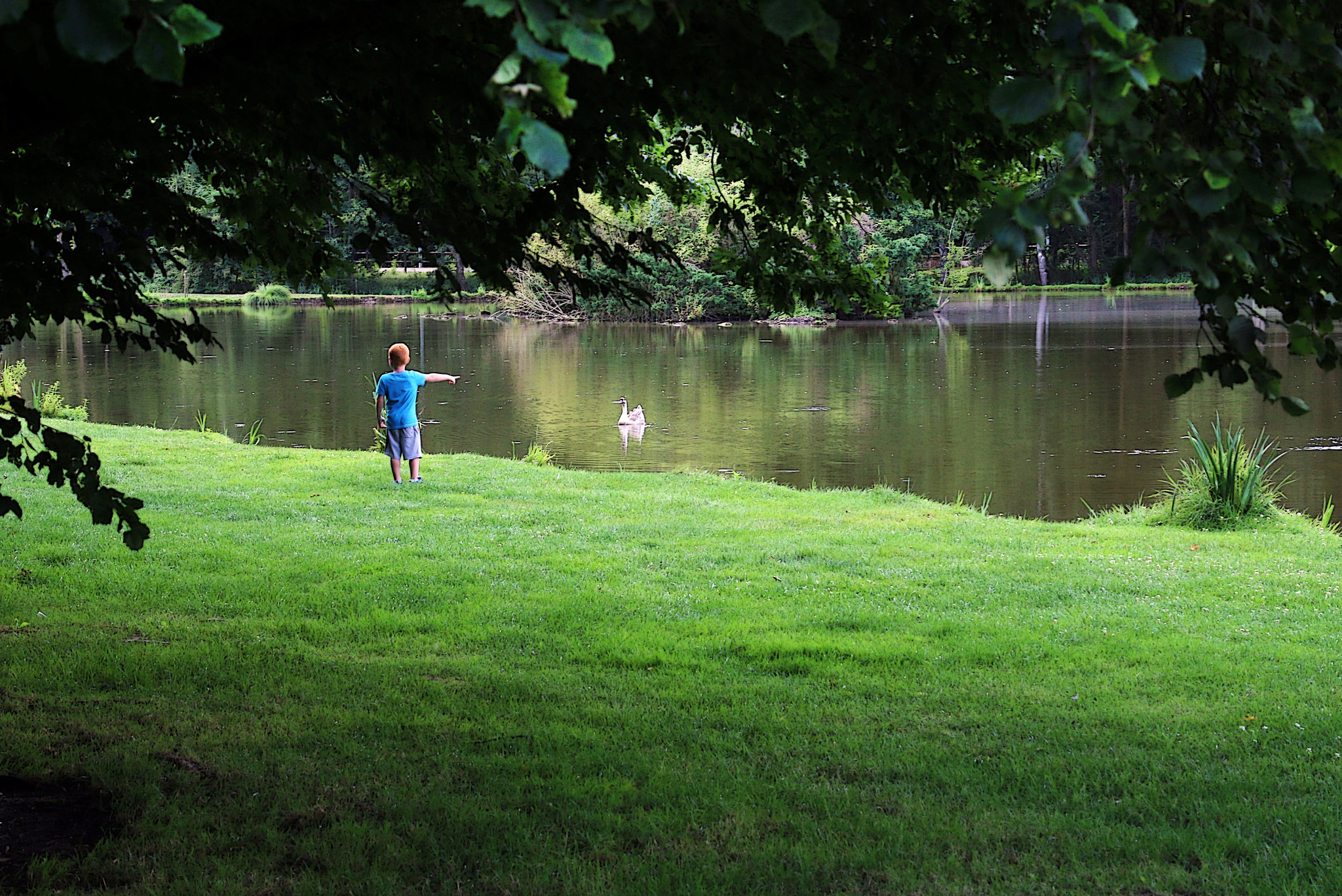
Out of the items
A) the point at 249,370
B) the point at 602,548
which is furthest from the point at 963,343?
the point at 602,548

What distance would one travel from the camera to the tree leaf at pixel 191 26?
1.44 metres

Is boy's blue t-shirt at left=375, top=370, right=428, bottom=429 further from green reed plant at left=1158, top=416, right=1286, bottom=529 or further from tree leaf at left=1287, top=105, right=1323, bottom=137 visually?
tree leaf at left=1287, top=105, right=1323, bottom=137

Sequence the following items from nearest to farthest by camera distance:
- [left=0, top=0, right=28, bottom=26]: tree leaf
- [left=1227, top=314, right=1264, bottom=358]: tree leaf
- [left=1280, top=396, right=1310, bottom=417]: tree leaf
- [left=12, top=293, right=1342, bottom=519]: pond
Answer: [left=0, top=0, right=28, bottom=26]: tree leaf → [left=1227, top=314, right=1264, bottom=358]: tree leaf → [left=1280, top=396, right=1310, bottom=417]: tree leaf → [left=12, top=293, right=1342, bottom=519]: pond

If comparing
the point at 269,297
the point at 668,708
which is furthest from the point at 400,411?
the point at 269,297

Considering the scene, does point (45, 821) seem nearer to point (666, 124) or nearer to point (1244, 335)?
point (666, 124)

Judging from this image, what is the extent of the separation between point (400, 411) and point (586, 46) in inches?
410

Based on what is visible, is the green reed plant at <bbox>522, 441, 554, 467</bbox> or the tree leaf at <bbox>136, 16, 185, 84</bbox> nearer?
the tree leaf at <bbox>136, 16, 185, 84</bbox>

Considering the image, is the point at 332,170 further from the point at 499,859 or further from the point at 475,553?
the point at 475,553

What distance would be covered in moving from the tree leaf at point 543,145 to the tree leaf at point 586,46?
104 millimetres

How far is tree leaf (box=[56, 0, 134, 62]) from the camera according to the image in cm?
141

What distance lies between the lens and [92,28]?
1.43 metres

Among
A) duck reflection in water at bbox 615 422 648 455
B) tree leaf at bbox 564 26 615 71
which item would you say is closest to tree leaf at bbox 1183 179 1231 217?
tree leaf at bbox 564 26 615 71

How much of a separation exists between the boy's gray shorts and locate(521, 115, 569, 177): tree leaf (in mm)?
10505

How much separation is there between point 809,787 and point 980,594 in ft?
12.1
